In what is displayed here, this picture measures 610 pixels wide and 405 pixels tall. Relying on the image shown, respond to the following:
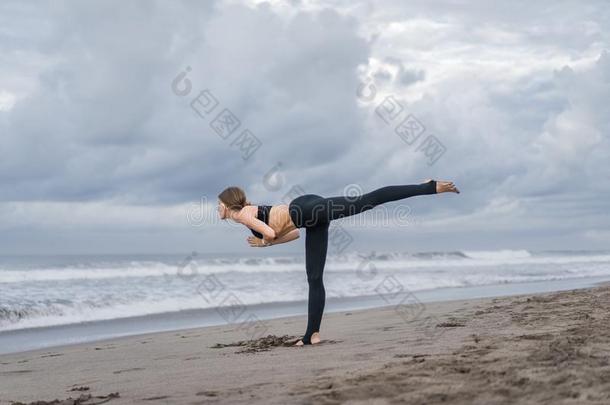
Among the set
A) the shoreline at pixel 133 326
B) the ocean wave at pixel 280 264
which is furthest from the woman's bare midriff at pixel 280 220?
the ocean wave at pixel 280 264

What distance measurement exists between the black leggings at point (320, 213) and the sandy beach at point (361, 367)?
0.49 m

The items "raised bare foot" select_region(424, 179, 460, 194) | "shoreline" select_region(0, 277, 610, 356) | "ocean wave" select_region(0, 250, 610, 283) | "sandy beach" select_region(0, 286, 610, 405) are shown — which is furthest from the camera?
"ocean wave" select_region(0, 250, 610, 283)

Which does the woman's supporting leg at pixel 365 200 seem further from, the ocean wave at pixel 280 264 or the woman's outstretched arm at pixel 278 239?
the ocean wave at pixel 280 264

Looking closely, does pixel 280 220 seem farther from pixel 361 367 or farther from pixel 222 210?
pixel 361 367

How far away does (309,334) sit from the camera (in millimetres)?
6645

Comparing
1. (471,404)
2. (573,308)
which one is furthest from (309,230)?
(573,308)

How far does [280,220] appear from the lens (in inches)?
244

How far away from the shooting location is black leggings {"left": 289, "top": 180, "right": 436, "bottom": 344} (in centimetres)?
583

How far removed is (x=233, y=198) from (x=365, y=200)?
121 cm

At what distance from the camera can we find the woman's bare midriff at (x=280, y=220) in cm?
619

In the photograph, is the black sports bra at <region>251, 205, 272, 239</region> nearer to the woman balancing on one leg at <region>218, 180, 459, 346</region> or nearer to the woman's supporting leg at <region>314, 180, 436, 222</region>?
the woman balancing on one leg at <region>218, 180, 459, 346</region>

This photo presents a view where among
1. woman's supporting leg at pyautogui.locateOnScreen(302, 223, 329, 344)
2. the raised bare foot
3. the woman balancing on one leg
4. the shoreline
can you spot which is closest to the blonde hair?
the woman balancing on one leg

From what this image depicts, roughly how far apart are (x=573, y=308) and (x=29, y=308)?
10.2 meters

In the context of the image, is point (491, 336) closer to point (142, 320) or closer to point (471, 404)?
point (471, 404)
